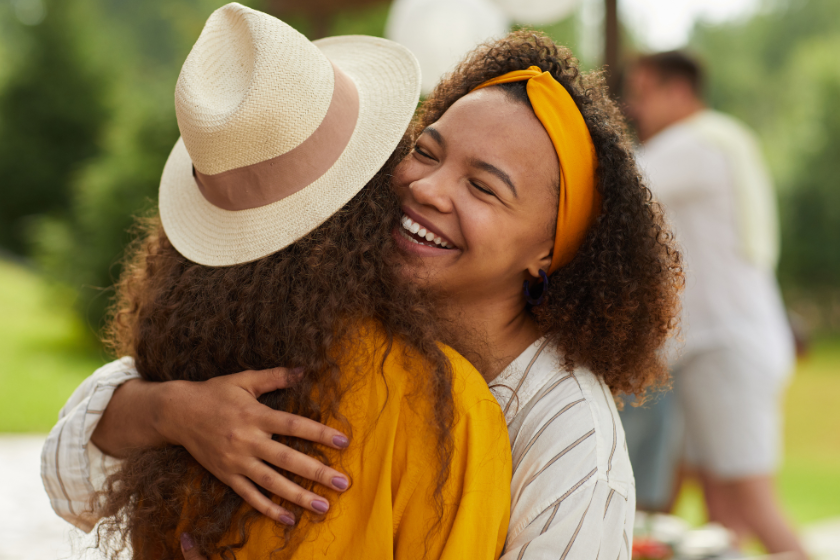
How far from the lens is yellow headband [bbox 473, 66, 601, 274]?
5.25ft

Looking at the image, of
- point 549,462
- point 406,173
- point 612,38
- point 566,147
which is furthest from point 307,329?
point 612,38

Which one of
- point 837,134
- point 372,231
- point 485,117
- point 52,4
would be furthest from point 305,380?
point 837,134

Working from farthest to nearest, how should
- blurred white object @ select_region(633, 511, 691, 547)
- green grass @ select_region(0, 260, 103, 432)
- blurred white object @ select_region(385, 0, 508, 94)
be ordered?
green grass @ select_region(0, 260, 103, 432) < blurred white object @ select_region(385, 0, 508, 94) < blurred white object @ select_region(633, 511, 691, 547)

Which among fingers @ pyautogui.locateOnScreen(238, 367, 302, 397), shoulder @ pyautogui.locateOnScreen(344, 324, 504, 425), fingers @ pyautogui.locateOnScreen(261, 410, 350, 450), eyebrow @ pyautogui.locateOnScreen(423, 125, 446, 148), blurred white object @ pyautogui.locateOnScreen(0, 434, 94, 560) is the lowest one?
blurred white object @ pyautogui.locateOnScreen(0, 434, 94, 560)

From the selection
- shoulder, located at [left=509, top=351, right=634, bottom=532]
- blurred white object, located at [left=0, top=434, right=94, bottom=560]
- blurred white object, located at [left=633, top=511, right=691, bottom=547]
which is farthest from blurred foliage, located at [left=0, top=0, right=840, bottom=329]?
blurred white object, located at [left=633, top=511, right=691, bottom=547]

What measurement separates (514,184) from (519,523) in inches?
25.9

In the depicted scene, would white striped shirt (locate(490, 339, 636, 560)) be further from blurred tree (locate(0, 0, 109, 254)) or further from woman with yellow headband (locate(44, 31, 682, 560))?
blurred tree (locate(0, 0, 109, 254))

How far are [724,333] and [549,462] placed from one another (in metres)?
2.86

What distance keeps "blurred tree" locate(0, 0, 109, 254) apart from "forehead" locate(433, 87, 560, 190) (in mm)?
15890

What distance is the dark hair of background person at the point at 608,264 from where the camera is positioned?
168 cm

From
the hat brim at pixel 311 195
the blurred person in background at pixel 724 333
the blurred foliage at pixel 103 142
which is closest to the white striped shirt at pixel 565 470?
the hat brim at pixel 311 195

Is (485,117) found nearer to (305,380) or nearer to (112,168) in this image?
(305,380)

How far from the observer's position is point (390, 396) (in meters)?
1.45

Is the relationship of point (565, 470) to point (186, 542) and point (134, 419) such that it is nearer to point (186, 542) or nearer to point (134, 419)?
point (186, 542)
